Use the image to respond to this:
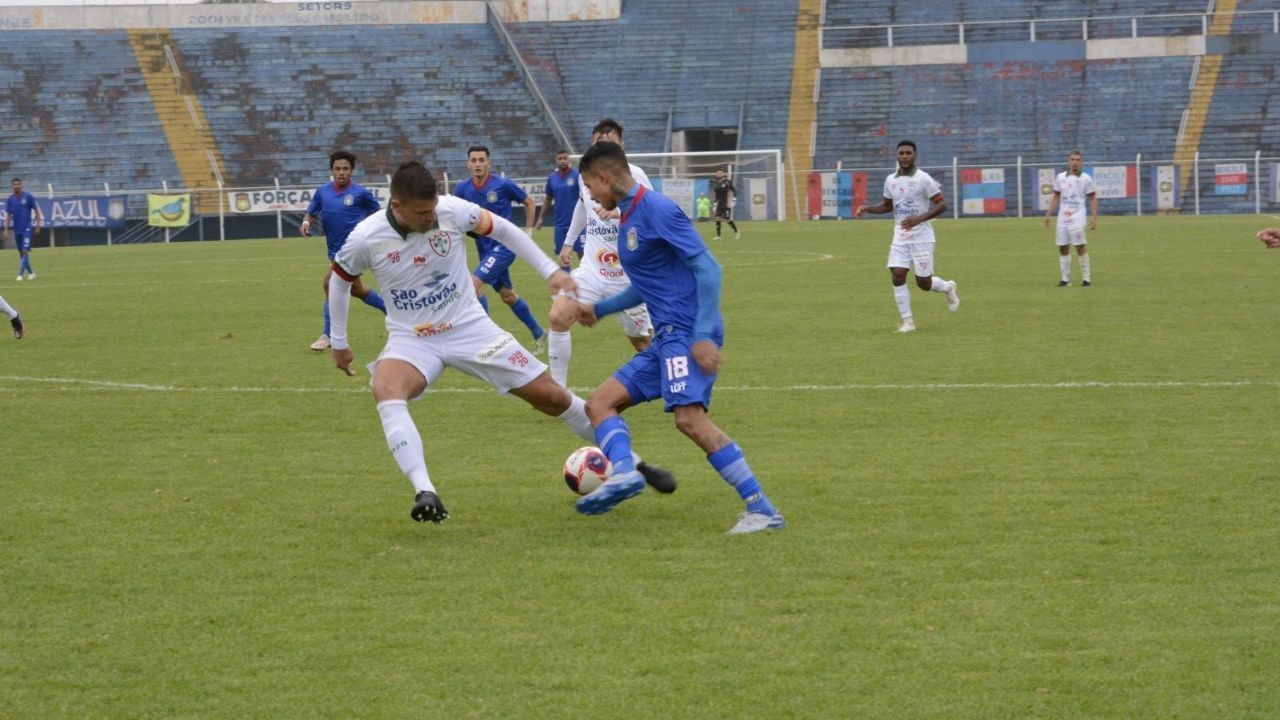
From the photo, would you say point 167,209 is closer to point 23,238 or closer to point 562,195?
point 23,238

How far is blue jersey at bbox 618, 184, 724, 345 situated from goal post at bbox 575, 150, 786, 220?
4148 centimetres

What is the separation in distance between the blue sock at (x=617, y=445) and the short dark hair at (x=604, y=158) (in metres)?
1.30

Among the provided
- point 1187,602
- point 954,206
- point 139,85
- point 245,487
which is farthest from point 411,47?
point 1187,602

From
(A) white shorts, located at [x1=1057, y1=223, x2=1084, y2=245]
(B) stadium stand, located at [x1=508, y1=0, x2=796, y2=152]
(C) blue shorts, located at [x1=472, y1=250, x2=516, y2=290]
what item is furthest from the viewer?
(B) stadium stand, located at [x1=508, y1=0, x2=796, y2=152]

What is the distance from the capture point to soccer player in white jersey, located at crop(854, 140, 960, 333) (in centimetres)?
1730

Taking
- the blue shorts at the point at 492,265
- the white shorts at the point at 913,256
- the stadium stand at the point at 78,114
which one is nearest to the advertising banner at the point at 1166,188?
the stadium stand at the point at 78,114

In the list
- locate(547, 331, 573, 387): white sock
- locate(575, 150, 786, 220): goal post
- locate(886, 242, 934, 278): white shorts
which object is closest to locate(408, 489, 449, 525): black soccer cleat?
locate(547, 331, 573, 387): white sock

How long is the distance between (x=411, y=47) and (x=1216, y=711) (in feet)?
180

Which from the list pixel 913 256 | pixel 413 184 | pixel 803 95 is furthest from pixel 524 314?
pixel 803 95

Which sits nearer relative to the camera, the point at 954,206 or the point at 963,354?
the point at 963,354

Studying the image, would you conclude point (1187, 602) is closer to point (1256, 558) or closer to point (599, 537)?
point (1256, 558)

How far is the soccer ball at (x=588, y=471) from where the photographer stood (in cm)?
823

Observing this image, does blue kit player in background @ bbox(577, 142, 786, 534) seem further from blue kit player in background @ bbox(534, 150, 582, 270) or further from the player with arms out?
the player with arms out

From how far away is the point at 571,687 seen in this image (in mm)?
5348
